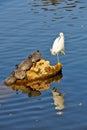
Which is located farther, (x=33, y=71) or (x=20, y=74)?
(x=33, y=71)

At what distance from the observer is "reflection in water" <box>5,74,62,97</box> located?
1944 cm

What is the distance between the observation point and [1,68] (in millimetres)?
22297

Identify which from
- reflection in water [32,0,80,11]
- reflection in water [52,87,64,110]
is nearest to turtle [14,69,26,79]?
reflection in water [52,87,64,110]

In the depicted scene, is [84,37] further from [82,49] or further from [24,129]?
[24,129]

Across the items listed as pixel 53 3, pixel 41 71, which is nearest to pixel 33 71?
pixel 41 71

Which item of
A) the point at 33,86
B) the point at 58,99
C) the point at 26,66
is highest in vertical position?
the point at 26,66

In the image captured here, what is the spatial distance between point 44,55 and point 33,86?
460 centimetres

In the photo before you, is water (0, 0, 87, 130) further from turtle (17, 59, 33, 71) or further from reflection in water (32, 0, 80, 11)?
turtle (17, 59, 33, 71)

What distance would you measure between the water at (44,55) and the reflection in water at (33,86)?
0.16m

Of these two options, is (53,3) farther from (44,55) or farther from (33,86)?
(33,86)

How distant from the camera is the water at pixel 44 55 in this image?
53.8 ft

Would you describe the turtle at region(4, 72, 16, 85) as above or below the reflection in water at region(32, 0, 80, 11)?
below

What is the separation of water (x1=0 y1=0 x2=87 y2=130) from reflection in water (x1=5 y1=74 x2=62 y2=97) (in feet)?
0.52

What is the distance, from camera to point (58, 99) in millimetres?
18266
